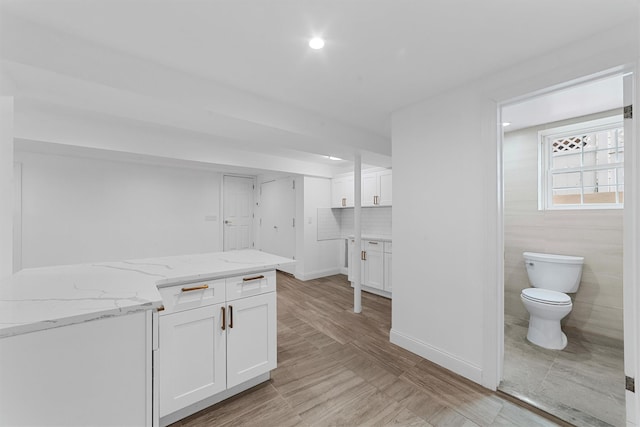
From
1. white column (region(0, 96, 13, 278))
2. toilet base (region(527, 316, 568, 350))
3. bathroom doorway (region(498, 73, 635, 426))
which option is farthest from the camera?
toilet base (region(527, 316, 568, 350))

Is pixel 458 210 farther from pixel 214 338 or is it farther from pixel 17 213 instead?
pixel 17 213

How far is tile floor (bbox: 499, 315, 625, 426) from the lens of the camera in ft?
5.44

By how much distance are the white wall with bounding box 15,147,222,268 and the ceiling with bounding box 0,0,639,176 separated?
5.17 feet

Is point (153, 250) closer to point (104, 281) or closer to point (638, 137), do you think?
point (104, 281)

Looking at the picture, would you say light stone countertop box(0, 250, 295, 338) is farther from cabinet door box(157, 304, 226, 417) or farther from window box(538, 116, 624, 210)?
window box(538, 116, 624, 210)

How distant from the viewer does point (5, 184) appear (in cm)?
157

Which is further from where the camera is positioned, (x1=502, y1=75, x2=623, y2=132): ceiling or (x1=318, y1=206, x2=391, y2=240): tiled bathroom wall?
(x1=318, y1=206, x2=391, y2=240): tiled bathroom wall

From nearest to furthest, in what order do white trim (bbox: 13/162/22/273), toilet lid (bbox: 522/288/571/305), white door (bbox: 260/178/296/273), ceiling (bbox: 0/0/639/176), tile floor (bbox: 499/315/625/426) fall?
ceiling (bbox: 0/0/639/176) < tile floor (bbox: 499/315/625/426) < toilet lid (bbox: 522/288/571/305) < white trim (bbox: 13/162/22/273) < white door (bbox: 260/178/296/273)

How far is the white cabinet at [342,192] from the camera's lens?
16.7ft

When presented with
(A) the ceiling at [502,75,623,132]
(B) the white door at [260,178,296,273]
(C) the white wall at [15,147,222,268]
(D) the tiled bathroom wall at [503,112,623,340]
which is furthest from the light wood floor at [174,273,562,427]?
(C) the white wall at [15,147,222,268]

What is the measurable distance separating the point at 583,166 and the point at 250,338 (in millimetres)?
3642

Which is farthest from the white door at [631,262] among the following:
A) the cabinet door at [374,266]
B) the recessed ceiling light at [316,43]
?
the cabinet door at [374,266]

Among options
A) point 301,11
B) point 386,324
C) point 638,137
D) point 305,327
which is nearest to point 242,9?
point 301,11

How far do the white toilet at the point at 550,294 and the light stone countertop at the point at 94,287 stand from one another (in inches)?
93.6
